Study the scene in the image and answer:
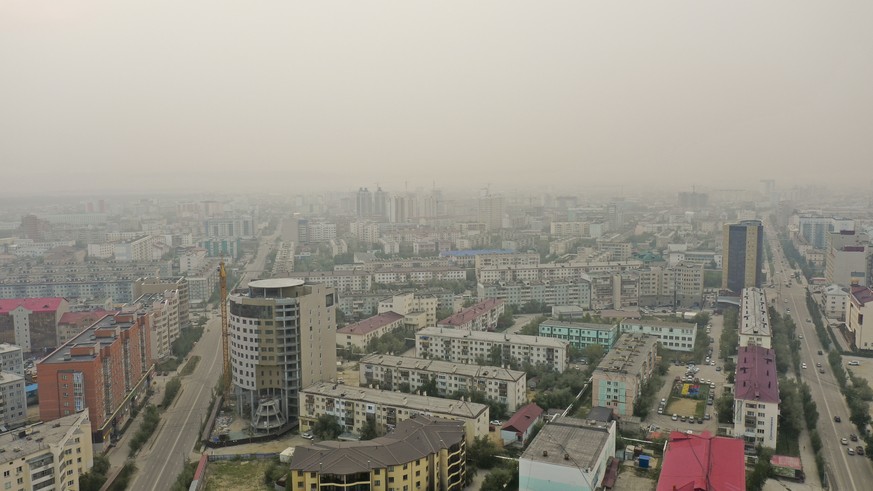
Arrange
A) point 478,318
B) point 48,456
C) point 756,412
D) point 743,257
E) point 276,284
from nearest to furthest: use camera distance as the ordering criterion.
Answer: point 48,456 < point 756,412 < point 276,284 < point 478,318 < point 743,257

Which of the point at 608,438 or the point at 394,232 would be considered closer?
the point at 608,438

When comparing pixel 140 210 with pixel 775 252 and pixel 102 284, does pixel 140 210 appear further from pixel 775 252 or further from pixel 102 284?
pixel 775 252

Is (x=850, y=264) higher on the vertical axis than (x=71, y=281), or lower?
higher

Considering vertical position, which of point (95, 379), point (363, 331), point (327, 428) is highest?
point (95, 379)

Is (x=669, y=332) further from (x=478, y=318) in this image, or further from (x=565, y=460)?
(x=565, y=460)

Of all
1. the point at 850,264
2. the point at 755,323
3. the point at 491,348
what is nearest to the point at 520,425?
the point at 491,348

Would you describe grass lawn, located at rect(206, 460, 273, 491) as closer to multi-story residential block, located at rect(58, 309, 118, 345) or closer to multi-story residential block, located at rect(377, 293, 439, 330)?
multi-story residential block, located at rect(58, 309, 118, 345)

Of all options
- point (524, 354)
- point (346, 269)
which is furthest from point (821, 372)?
point (346, 269)
